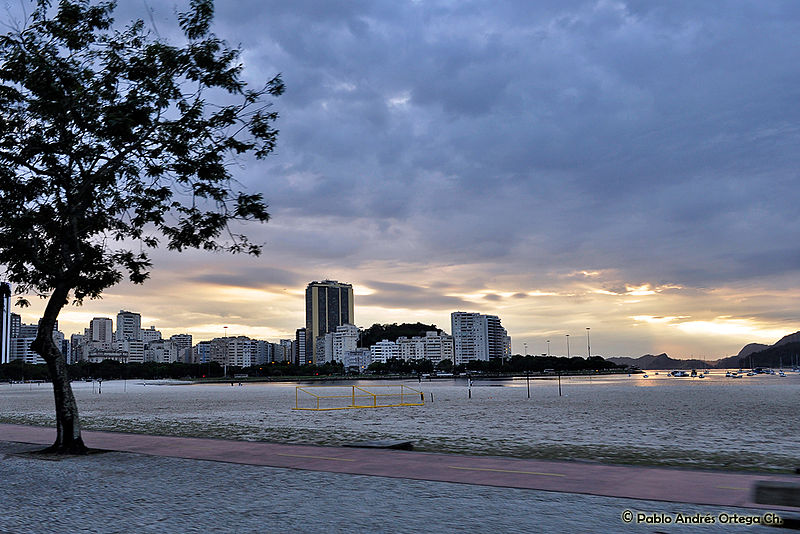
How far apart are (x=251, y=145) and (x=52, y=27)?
586 centimetres

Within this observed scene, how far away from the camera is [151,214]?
66.1ft

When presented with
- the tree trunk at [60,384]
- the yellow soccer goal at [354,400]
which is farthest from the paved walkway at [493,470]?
the yellow soccer goal at [354,400]

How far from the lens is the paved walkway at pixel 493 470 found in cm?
1086

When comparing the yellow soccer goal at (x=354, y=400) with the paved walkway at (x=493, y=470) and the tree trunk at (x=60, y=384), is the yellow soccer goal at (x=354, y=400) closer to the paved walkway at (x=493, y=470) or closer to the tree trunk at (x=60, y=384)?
the paved walkway at (x=493, y=470)

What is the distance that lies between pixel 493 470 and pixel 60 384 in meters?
12.2

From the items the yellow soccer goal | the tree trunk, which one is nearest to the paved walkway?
the tree trunk

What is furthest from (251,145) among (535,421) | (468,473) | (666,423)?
(666,423)

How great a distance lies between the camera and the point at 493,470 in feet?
44.0

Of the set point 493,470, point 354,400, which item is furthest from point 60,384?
point 354,400

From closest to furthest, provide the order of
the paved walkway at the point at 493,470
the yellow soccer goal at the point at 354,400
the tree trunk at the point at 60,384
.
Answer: the paved walkway at the point at 493,470 < the tree trunk at the point at 60,384 < the yellow soccer goal at the point at 354,400

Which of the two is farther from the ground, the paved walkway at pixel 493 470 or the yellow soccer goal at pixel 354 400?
the paved walkway at pixel 493 470

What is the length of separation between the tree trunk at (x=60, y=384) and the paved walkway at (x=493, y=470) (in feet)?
3.68

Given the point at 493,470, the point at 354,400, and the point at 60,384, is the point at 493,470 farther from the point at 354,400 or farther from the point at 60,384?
the point at 354,400

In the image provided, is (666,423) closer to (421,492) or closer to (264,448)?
(264,448)
